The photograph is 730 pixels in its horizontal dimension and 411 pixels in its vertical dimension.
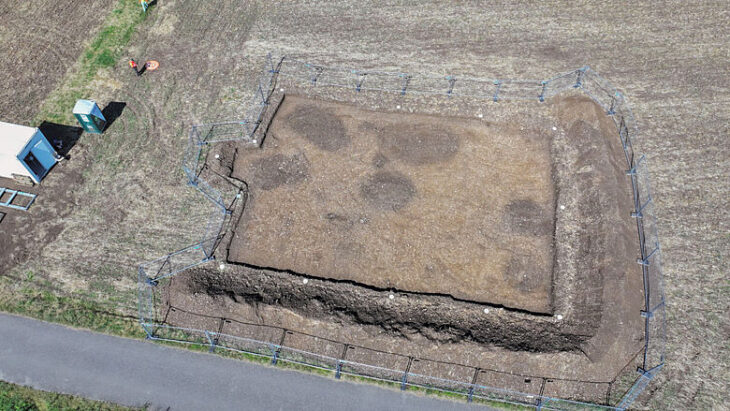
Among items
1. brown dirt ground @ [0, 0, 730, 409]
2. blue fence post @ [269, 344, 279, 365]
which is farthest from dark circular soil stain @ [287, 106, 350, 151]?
blue fence post @ [269, 344, 279, 365]

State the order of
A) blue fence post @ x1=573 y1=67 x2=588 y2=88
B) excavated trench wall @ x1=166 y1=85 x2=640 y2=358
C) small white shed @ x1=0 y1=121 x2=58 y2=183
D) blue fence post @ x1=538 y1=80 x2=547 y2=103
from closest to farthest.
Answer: excavated trench wall @ x1=166 y1=85 x2=640 y2=358 → small white shed @ x1=0 y1=121 x2=58 y2=183 → blue fence post @ x1=538 y1=80 x2=547 y2=103 → blue fence post @ x1=573 y1=67 x2=588 y2=88

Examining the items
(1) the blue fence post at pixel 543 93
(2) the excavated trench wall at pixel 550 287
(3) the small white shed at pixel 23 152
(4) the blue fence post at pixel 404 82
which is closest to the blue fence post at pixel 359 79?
(4) the blue fence post at pixel 404 82

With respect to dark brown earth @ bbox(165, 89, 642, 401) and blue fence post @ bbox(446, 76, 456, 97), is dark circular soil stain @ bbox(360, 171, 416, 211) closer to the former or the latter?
dark brown earth @ bbox(165, 89, 642, 401)

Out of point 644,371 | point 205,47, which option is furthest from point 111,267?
point 644,371

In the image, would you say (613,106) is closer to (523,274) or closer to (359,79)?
(523,274)

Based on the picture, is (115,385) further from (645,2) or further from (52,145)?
(645,2)

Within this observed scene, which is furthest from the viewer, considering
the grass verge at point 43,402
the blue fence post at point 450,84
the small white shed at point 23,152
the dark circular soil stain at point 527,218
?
the blue fence post at point 450,84

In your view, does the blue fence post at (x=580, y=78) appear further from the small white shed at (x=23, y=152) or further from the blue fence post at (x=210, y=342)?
the small white shed at (x=23, y=152)
